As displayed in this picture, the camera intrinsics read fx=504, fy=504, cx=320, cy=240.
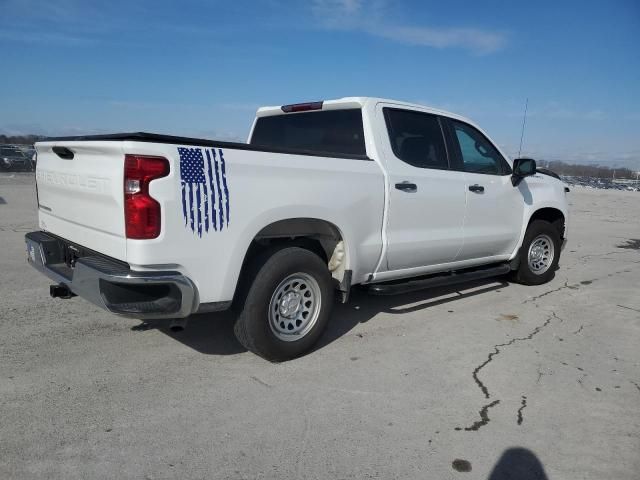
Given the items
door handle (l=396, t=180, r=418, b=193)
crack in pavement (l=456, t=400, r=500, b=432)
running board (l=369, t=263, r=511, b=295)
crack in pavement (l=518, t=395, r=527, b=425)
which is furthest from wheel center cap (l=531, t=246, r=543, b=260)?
crack in pavement (l=456, t=400, r=500, b=432)

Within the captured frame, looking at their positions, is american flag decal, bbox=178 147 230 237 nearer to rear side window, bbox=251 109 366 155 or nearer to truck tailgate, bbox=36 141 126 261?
truck tailgate, bbox=36 141 126 261

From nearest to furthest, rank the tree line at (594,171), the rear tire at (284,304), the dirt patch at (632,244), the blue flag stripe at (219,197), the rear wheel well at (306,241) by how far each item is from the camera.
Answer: the blue flag stripe at (219,197) < the rear tire at (284,304) < the rear wheel well at (306,241) < the dirt patch at (632,244) < the tree line at (594,171)

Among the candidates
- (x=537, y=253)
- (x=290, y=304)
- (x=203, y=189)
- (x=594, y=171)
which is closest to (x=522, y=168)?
(x=537, y=253)

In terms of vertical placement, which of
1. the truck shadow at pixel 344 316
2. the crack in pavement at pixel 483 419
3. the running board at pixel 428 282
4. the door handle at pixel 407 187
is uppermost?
the door handle at pixel 407 187

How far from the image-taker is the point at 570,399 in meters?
3.48

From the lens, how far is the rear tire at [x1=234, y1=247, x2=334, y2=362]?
3545 mm

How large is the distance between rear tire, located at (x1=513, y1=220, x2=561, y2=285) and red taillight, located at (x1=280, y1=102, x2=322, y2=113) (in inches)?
122

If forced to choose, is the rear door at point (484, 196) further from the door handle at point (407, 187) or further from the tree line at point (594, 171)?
the tree line at point (594, 171)

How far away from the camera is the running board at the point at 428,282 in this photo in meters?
4.48

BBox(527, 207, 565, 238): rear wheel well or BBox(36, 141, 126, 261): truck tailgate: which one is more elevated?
BBox(36, 141, 126, 261): truck tailgate

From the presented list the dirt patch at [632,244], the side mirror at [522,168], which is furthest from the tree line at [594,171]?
the side mirror at [522,168]

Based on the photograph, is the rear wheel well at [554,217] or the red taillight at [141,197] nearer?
the red taillight at [141,197]

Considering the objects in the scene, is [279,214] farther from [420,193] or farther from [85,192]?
[420,193]

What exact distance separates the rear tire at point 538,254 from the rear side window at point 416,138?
76.2 inches
